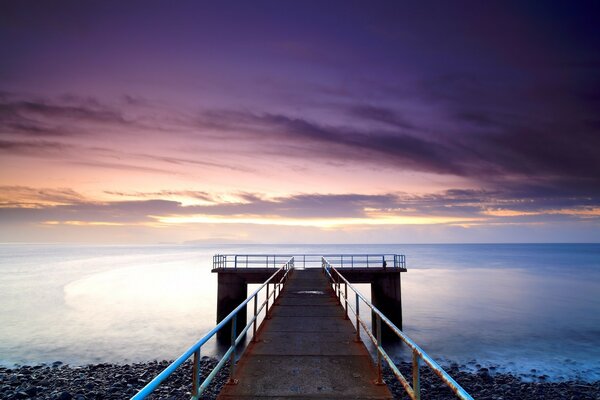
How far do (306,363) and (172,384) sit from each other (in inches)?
435

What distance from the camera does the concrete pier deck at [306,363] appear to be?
5461 mm

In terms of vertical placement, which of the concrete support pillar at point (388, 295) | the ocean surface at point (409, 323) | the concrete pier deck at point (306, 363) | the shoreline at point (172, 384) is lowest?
the ocean surface at point (409, 323)

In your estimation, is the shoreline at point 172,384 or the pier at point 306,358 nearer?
the pier at point 306,358

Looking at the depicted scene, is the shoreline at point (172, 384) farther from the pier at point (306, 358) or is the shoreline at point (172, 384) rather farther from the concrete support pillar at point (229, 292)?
the pier at point (306, 358)

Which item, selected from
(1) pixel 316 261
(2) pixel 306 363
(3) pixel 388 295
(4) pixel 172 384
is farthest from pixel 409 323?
(2) pixel 306 363

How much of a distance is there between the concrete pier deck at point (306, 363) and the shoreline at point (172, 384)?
6.35 m

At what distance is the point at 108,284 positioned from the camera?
5841 centimetres

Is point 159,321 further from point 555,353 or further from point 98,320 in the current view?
point 555,353

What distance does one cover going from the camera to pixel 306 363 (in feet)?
22.2

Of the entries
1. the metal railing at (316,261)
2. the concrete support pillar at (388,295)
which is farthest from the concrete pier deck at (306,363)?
the concrete support pillar at (388,295)

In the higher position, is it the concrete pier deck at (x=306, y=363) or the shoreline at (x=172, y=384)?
the concrete pier deck at (x=306, y=363)

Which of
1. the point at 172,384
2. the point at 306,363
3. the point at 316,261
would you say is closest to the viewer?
the point at 306,363

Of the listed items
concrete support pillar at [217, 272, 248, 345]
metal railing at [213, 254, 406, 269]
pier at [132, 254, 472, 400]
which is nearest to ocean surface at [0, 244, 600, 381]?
concrete support pillar at [217, 272, 248, 345]

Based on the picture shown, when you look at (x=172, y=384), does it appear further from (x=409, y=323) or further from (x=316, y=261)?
(x=316, y=261)
